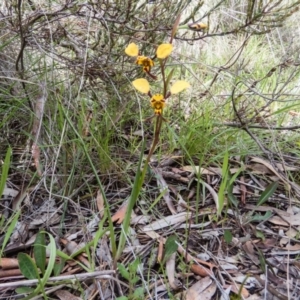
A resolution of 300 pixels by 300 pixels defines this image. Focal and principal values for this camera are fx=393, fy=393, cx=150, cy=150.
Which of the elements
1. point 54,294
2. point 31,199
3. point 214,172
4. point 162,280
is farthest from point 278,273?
point 31,199

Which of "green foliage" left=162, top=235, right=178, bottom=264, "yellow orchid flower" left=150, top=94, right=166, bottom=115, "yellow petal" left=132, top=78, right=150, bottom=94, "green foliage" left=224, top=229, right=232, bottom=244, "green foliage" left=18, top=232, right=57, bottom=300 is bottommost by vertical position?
"green foliage" left=224, top=229, right=232, bottom=244

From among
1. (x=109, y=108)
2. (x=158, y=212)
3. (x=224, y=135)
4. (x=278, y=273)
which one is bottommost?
(x=278, y=273)

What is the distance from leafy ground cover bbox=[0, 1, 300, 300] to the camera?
911 millimetres

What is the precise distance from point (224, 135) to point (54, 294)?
842mm

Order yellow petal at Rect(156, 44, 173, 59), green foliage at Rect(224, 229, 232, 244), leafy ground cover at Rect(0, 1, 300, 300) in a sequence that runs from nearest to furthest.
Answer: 1. yellow petal at Rect(156, 44, 173, 59)
2. leafy ground cover at Rect(0, 1, 300, 300)
3. green foliage at Rect(224, 229, 232, 244)

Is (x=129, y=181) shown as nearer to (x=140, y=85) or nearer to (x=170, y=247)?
(x=170, y=247)

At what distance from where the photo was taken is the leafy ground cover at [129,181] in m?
0.91

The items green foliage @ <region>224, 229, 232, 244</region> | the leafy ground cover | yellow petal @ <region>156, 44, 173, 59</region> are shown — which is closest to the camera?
yellow petal @ <region>156, 44, 173, 59</region>

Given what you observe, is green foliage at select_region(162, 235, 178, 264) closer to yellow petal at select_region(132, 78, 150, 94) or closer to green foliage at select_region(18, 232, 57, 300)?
green foliage at select_region(18, 232, 57, 300)

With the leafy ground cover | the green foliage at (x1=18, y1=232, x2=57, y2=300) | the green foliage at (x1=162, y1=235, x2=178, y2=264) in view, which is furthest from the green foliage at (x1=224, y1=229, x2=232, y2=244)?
the green foliage at (x1=18, y1=232, x2=57, y2=300)

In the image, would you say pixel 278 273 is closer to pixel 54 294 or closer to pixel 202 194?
pixel 202 194

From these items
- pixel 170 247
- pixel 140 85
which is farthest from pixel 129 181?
pixel 140 85

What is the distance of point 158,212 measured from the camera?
115 cm

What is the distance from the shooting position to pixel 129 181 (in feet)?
3.93
